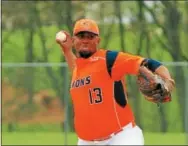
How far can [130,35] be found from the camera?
75.0 feet

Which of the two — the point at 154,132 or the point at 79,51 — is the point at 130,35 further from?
the point at 79,51

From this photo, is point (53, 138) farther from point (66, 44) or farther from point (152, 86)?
point (152, 86)

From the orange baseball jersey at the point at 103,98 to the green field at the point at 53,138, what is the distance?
30.9ft

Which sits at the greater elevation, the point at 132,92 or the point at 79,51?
the point at 79,51

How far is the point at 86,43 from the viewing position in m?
6.95

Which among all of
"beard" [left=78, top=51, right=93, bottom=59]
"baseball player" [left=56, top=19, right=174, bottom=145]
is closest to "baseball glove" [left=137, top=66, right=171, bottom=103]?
"baseball player" [left=56, top=19, right=174, bottom=145]

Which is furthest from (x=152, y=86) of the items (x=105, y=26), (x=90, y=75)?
(x=105, y=26)

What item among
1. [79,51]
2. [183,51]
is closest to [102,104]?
[79,51]

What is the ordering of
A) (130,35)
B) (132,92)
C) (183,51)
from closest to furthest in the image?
(132,92)
(183,51)
(130,35)

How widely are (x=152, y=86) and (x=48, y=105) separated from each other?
407 inches

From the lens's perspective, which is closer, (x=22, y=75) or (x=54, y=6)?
(x=22, y=75)

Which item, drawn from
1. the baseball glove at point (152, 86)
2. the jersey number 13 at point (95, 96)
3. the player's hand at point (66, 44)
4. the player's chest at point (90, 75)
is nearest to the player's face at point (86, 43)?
the player's chest at point (90, 75)

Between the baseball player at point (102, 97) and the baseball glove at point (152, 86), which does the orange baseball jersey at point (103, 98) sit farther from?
the baseball glove at point (152, 86)

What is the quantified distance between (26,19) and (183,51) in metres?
4.37
